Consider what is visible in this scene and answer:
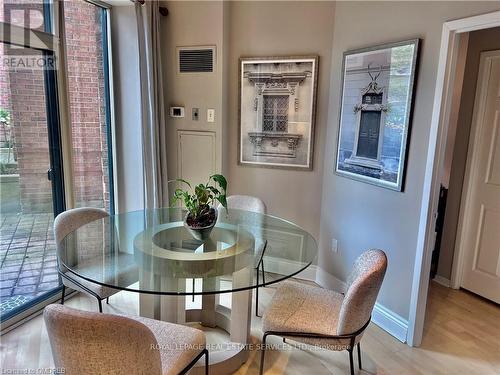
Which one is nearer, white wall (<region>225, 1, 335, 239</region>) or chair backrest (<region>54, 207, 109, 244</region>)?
chair backrest (<region>54, 207, 109, 244</region>)

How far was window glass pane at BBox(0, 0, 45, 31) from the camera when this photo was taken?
7.29 feet

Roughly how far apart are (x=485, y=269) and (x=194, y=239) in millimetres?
2555

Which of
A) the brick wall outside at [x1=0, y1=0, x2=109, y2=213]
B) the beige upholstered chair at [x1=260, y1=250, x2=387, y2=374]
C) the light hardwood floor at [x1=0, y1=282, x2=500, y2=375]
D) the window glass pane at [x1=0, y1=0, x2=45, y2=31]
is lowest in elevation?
the light hardwood floor at [x1=0, y1=282, x2=500, y2=375]

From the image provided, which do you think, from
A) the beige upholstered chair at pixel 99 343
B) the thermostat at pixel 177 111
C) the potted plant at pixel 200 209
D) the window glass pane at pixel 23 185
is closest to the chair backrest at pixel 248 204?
the potted plant at pixel 200 209

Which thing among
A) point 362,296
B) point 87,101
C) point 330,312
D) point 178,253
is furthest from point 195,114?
point 362,296

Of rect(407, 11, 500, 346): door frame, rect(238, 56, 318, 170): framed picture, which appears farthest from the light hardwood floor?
rect(238, 56, 318, 170): framed picture

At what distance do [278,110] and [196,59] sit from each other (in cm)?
86

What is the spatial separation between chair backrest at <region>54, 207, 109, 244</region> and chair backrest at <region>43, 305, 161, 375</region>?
1.12m

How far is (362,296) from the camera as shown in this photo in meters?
1.61

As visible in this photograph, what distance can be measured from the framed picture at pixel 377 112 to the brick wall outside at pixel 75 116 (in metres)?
2.11

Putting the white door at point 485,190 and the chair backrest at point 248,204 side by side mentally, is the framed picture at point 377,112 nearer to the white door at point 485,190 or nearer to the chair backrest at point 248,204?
the chair backrest at point 248,204

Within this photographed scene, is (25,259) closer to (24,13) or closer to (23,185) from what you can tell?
(23,185)

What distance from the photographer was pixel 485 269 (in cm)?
303

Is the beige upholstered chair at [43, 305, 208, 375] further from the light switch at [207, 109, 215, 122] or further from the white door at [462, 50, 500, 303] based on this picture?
the white door at [462, 50, 500, 303]
